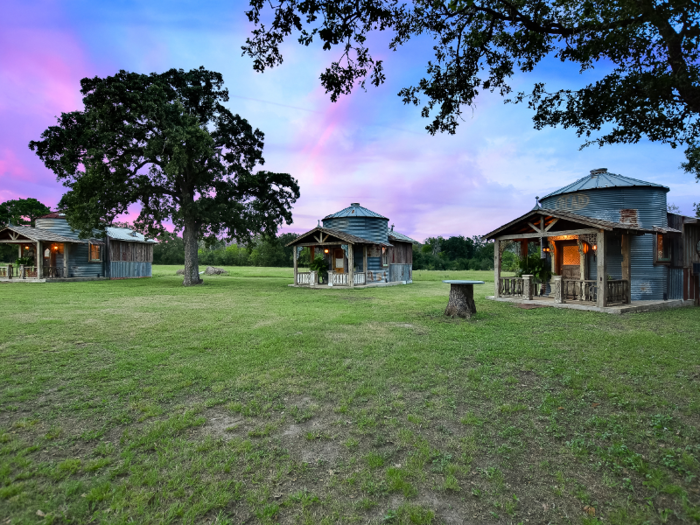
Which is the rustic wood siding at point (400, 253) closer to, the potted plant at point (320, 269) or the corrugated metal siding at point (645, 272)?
the potted plant at point (320, 269)

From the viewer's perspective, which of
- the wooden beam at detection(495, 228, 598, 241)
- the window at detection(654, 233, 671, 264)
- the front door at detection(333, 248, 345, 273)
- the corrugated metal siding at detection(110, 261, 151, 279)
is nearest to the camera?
the wooden beam at detection(495, 228, 598, 241)

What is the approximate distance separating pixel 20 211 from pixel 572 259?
6190 cm

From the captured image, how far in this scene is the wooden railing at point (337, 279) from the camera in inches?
873

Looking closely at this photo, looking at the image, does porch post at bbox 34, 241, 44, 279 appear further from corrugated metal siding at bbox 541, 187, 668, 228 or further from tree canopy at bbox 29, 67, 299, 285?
corrugated metal siding at bbox 541, 187, 668, 228

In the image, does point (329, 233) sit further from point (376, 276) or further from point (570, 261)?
point (570, 261)

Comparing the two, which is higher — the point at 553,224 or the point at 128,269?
the point at 553,224

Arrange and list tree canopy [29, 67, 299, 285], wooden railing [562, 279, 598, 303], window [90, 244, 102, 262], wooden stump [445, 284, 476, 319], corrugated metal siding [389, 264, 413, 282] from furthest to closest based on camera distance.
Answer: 1. window [90, 244, 102, 262]
2. corrugated metal siding [389, 264, 413, 282]
3. tree canopy [29, 67, 299, 285]
4. wooden railing [562, 279, 598, 303]
5. wooden stump [445, 284, 476, 319]

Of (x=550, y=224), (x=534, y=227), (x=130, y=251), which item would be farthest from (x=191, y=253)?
(x=550, y=224)

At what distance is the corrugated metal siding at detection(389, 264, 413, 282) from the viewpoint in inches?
1062

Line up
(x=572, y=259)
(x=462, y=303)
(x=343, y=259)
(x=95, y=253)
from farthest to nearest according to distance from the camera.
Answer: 1. (x=95, y=253)
2. (x=343, y=259)
3. (x=572, y=259)
4. (x=462, y=303)

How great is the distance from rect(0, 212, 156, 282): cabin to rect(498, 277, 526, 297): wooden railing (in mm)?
28865

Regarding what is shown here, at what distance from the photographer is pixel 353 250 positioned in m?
24.1

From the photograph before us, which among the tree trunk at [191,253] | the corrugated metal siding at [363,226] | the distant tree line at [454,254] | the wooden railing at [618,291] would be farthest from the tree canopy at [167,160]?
the distant tree line at [454,254]

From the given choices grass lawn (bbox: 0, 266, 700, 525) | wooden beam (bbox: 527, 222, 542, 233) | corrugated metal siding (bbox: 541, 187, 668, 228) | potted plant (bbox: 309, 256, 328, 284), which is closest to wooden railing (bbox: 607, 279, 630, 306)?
wooden beam (bbox: 527, 222, 542, 233)
